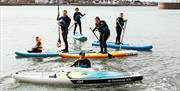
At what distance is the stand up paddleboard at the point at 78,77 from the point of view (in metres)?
16.9

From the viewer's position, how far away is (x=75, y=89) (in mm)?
16734

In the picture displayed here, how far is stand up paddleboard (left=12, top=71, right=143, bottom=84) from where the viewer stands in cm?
1686

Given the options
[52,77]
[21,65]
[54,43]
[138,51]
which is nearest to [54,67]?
[21,65]

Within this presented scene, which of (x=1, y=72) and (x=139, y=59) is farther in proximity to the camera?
(x=139, y=59)

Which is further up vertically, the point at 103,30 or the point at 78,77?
the point at 103,30

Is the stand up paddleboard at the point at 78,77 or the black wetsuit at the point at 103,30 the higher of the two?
the black wetsuit at the point at 103,30

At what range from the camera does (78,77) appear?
55.6 ft

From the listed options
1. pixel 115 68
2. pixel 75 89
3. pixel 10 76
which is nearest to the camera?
pixel 75 89

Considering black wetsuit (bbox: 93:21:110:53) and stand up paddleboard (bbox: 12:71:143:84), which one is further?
black wetsuit (bbox: 93:21:110:53)

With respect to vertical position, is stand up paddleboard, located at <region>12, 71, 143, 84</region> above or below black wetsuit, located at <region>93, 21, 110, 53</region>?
below

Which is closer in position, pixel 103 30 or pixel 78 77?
pixel 78 77

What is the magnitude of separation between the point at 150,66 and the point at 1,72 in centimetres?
701

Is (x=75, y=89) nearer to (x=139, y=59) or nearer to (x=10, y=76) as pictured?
(x=10, y=76)

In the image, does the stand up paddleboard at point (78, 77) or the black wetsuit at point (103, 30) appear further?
the black wetsuit at point (103, 30)
